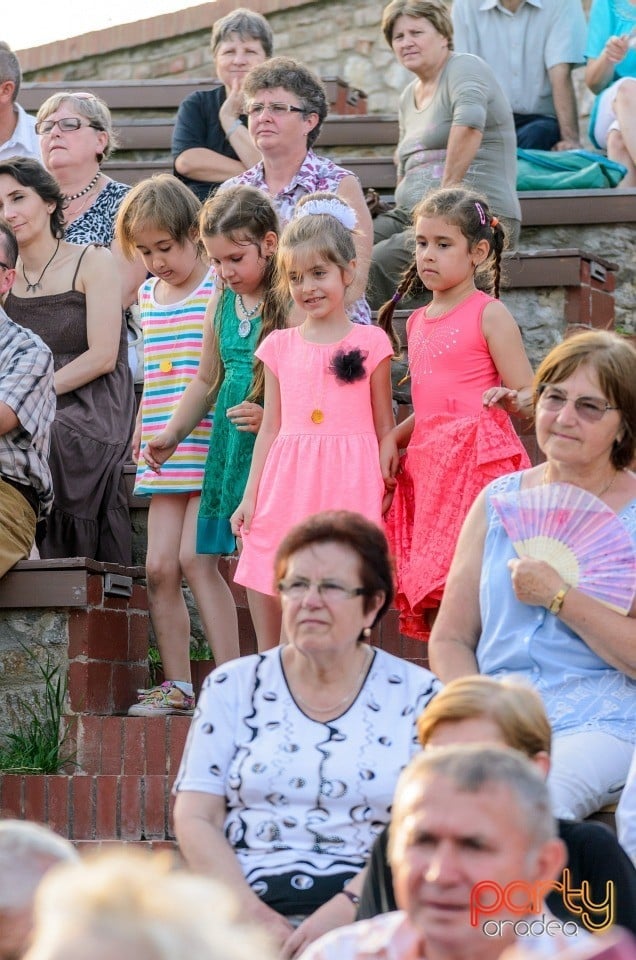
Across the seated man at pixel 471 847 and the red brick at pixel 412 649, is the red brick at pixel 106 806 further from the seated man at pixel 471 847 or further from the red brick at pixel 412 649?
the seated man at pixel 471 847

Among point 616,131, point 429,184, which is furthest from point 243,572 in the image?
point 616,131

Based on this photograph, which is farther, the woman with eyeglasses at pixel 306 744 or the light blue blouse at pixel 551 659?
the light blue blouse at pixel 551 659

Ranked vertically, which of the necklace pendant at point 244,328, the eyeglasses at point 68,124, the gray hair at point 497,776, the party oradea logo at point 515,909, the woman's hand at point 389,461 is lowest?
the party oradea logo at point 515,909

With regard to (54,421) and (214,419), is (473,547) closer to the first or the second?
(214,419)

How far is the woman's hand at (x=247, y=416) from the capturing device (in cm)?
582

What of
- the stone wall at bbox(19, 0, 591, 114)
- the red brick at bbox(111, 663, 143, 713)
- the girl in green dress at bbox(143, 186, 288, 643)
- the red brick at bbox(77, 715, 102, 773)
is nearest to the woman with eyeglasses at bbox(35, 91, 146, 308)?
the girl in green dress at bbox(143, 186, 288, 643)

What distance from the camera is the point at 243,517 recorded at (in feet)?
18.3

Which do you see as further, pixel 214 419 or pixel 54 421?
pixel 54 421

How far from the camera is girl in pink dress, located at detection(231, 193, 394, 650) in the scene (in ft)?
18.1

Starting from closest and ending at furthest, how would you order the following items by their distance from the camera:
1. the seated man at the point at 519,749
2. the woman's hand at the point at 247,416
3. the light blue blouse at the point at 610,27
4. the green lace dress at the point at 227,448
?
the seated man at the point at 519,749 < the woman's hand at the point at 247,416 < the green lace dress at the point at 227,448 < the light blue blouse at the point at 610,27

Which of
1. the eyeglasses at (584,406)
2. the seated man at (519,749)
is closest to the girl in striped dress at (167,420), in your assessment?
the eyeglasses at (584,406)

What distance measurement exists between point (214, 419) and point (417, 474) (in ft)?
3.06

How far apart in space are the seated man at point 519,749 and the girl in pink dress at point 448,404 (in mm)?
1955

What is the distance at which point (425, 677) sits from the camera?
4.02 metres
